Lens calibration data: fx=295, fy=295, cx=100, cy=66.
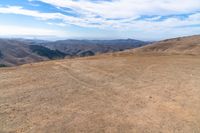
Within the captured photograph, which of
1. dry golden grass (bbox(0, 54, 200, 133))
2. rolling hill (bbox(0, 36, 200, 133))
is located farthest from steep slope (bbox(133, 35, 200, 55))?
rolling hill (bbox(0, 36, 200, 133))

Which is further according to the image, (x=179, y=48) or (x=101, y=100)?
(x=179, y=48)

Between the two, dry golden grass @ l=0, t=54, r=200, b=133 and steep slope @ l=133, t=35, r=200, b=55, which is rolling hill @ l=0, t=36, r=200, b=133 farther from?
steep slope @ l=133, t=35, r=200, b=55

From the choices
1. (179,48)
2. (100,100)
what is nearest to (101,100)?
(100,100)

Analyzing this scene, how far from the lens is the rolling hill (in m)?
10.0

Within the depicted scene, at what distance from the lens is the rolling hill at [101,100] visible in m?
10.0

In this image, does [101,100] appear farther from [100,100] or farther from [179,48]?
[179,48]

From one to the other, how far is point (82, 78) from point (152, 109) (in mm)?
7143

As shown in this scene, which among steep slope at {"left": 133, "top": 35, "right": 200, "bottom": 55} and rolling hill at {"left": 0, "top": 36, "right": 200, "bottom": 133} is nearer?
rolling hill at {"left": 0, "top": 36, "right": 200, "bottom": 133}

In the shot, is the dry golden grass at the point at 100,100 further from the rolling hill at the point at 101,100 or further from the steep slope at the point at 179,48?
the steep slope at the point at 179,48

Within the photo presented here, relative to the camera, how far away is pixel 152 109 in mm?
12125

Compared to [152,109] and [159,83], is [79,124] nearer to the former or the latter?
[152,109]

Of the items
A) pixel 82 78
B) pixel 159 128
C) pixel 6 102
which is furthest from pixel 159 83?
pixel 6 102

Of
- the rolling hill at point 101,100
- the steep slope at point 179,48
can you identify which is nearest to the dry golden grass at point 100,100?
the rolling hill at point 101,100

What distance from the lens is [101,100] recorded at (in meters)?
13.2
